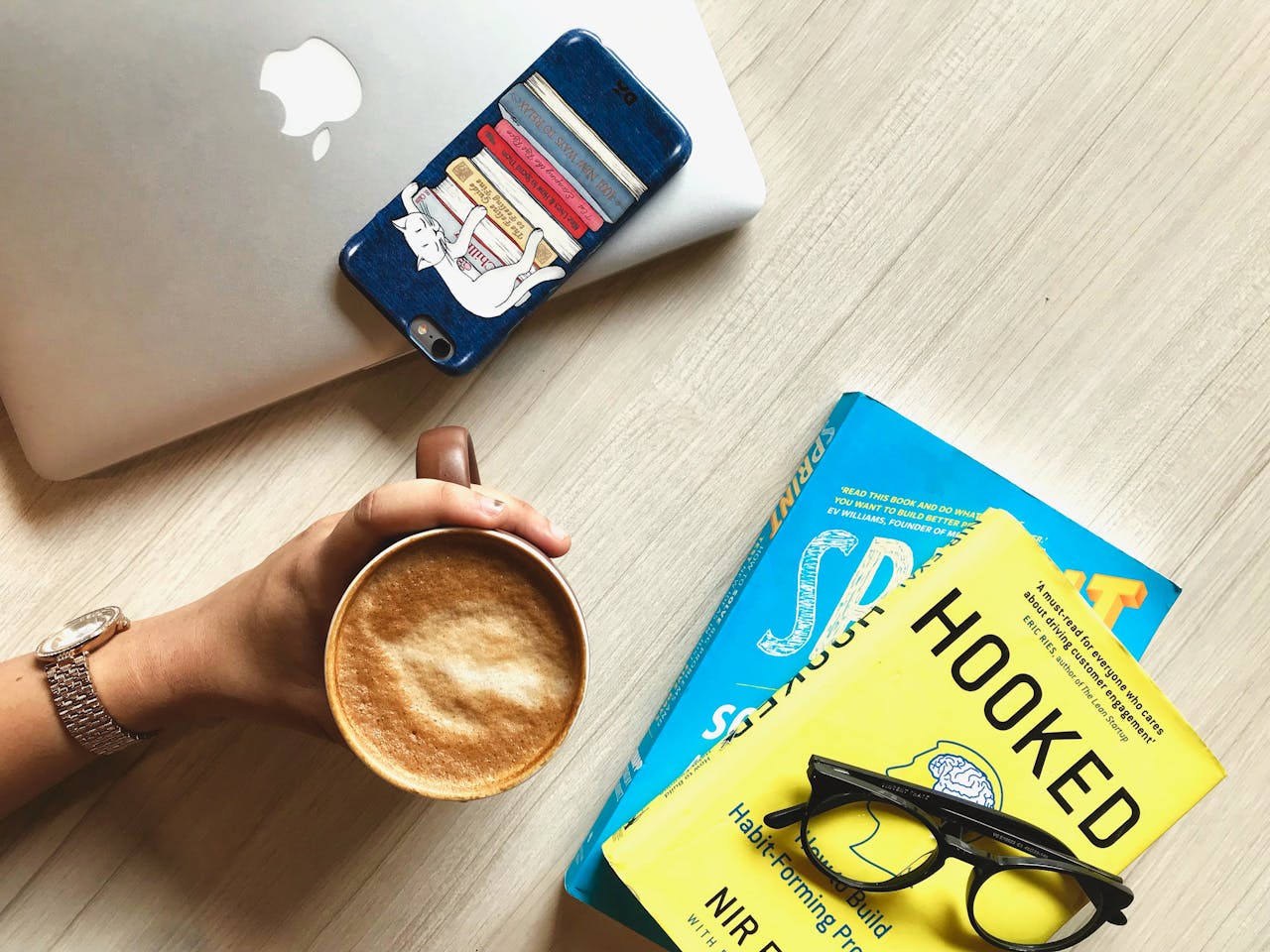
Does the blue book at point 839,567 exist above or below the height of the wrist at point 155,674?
above

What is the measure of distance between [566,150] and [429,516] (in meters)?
0.31

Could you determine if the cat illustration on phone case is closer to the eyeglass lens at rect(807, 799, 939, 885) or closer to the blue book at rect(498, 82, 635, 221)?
the blue book at rect(498, 82, 635, 221)

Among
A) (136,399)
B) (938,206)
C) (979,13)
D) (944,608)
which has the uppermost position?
(979,13)

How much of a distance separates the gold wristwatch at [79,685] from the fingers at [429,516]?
0.27 metres

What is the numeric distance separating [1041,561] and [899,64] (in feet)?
1.28

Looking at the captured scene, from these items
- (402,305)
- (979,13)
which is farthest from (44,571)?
(979,13)

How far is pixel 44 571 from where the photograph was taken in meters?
0.71

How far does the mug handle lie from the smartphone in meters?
→ 0.13

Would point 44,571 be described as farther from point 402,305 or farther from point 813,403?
point 813,403

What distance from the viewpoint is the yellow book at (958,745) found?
62cm

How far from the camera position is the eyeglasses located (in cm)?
60

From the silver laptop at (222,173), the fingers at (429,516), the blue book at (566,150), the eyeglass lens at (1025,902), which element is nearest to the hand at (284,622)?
the fingers at (429,516)

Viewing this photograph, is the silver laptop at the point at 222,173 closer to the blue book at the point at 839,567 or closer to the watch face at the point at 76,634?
the watch face at the point at 76,634

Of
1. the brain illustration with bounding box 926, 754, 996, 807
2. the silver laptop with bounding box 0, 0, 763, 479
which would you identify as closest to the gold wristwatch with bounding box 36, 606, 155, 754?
the silver laptop with bounding box 0, 0, 763, 479
